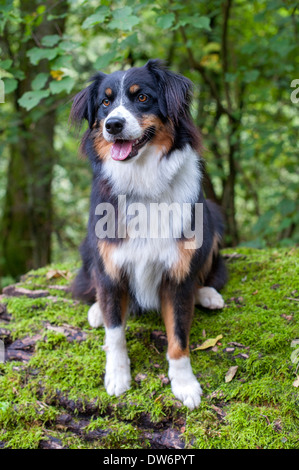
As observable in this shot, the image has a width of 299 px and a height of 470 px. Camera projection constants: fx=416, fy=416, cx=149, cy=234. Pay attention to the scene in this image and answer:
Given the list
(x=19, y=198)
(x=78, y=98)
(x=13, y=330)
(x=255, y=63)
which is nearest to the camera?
(x=78, y=98)

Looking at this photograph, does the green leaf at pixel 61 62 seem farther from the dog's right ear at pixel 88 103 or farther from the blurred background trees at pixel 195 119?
the blurred background trees at pixel 195 119

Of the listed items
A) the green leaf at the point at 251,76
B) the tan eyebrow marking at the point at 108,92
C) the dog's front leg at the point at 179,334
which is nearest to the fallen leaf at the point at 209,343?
the dog's front leg at the point at 179,334

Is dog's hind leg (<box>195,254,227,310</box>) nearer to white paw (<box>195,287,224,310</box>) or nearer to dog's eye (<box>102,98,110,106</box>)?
white paw (<box>195,287,224,310</box>)

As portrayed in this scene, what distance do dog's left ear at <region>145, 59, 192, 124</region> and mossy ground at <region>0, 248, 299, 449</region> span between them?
1470 mm

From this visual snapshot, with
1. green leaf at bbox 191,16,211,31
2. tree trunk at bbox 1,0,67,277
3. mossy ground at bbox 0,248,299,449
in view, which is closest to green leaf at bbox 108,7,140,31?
green leaf at bbox 191,16,211,31

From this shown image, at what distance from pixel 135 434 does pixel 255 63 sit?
5.44 m

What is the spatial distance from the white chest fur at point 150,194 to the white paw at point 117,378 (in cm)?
54

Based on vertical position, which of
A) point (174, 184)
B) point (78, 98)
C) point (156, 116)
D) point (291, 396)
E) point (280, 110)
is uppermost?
point (280, 110)

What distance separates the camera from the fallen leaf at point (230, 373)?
2.46 meters

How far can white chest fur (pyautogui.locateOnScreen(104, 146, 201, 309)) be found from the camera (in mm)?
2465

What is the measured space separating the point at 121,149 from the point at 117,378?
1358 millimetres
